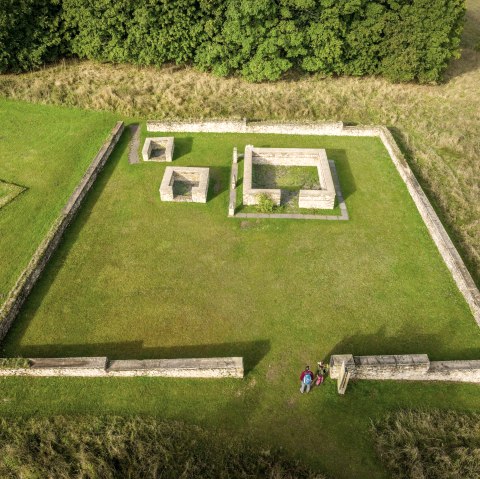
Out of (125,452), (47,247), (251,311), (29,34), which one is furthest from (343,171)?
(29,34)

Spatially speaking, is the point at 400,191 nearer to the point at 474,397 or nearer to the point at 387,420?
the point at 474,397

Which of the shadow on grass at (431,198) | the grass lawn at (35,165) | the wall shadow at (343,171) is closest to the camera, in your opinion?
the shadow on grass at (431,198)

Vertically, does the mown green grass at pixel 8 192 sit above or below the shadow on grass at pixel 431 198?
below

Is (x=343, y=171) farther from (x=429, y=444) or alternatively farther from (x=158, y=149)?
(x=429, y=444)

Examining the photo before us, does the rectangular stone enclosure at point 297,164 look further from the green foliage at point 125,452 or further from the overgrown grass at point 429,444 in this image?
the green foliage at point 125,452

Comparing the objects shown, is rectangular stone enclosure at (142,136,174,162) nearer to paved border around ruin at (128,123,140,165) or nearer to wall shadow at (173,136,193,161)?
wall shadow at (173,136,193,161)

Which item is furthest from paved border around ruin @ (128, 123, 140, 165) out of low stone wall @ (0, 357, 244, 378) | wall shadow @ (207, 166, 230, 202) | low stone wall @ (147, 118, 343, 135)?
low stone wall @ (0, 357, 244, 378)

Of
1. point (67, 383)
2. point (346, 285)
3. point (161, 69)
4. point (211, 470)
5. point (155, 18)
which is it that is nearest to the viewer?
point (211, 470)

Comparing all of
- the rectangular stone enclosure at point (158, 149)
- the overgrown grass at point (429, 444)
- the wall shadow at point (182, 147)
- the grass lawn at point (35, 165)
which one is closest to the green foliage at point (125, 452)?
the overgrown grass at point (429, 444)

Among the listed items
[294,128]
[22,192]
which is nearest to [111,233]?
[22,192]
